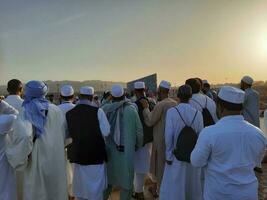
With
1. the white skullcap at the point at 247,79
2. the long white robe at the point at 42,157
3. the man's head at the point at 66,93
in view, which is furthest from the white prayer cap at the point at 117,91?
the white skullcap at the point at 247,79

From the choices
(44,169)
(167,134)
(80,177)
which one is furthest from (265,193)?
(44,169)

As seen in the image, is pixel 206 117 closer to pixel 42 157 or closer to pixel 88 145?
pixel 88 145

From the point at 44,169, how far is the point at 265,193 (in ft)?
14.6

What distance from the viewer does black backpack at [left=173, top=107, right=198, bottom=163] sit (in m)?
5.69

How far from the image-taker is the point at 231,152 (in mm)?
3928

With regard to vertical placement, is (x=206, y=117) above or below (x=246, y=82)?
below

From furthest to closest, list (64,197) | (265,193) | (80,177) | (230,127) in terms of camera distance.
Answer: (265,193) < (80,177) < (64,197) < (230,127)

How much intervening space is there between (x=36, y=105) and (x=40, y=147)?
0.56 metres

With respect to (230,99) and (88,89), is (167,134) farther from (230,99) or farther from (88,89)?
(230,99)

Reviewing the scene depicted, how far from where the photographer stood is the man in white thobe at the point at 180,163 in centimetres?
606

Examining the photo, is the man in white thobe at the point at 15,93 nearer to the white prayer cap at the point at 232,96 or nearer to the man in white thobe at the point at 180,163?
the man in white thobe at the point at 180,163

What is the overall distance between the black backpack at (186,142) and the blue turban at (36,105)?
1.80 metres

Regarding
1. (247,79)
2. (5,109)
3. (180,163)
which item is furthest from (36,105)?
(247,79)

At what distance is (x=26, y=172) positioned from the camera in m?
5.75
